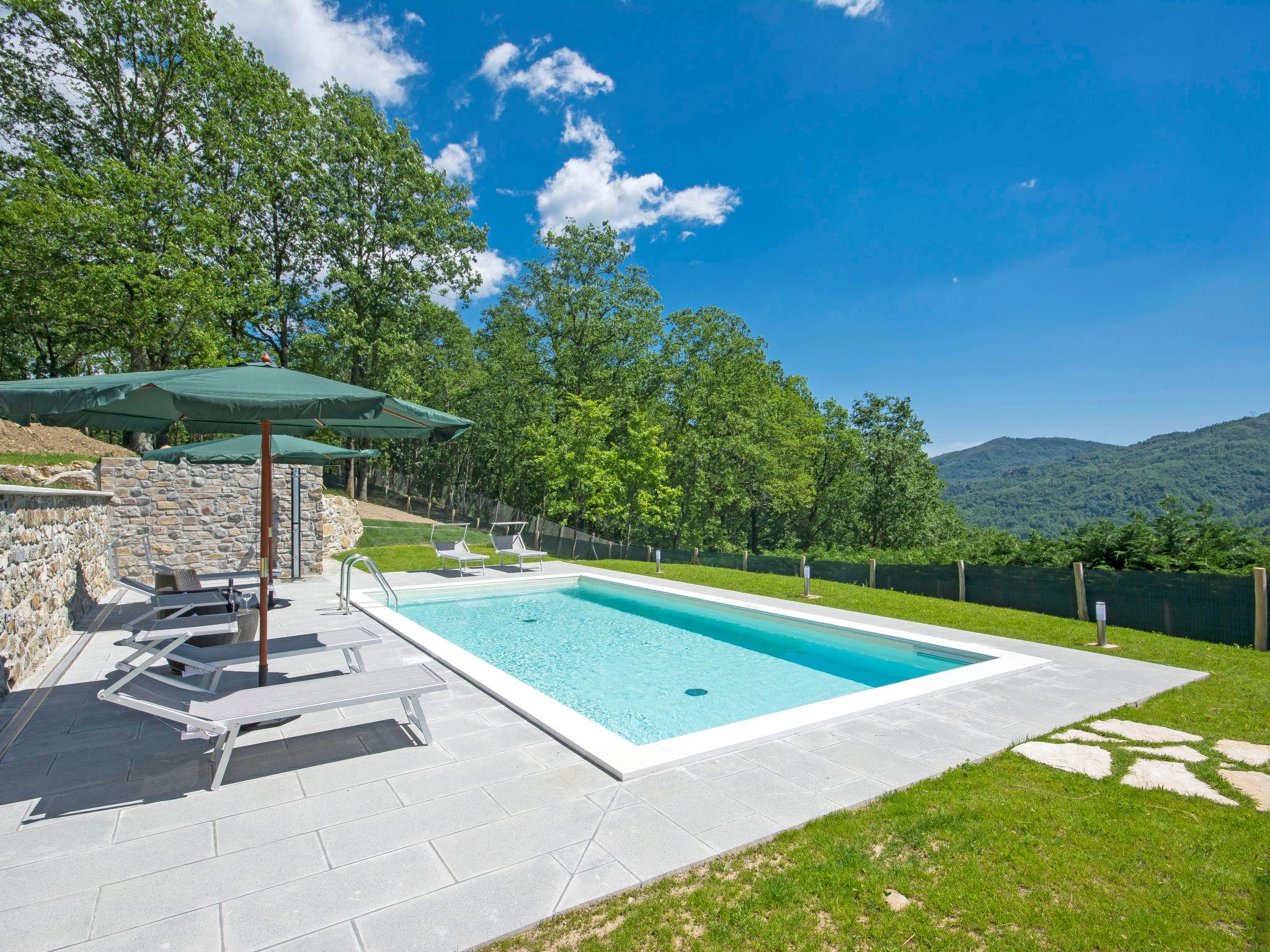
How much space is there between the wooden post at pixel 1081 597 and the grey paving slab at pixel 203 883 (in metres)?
10.6

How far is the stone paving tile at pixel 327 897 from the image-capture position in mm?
2225

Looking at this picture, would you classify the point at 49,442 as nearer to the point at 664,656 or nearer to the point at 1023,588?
the point at 664,656

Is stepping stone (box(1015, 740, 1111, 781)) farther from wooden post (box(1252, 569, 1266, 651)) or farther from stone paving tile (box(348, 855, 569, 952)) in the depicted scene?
wooden post (box(1252, 569, 1266, 651))

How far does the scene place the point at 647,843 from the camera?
288 centimetres

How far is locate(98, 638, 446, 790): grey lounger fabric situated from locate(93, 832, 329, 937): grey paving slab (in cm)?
73

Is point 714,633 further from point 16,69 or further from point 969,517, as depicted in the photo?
point 969,517

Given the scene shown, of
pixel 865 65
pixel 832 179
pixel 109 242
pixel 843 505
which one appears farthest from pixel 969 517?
pixel 109 242

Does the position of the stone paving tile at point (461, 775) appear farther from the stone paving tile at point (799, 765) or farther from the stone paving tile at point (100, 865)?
the stone paving tile at point (799, 765)

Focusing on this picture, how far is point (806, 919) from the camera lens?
2338 millimetres

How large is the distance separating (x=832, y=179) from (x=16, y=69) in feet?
80.6

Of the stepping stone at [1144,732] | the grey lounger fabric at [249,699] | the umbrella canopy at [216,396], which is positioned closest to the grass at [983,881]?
the stepping stone at [1144,732]

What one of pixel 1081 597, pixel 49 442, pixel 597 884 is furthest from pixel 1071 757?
pixel 49 442

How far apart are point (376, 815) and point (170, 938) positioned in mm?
983

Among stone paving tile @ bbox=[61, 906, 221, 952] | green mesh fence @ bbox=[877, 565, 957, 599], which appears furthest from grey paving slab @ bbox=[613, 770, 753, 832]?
green mesh fence @ bbox=[877, 565, 957, 599]
